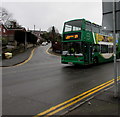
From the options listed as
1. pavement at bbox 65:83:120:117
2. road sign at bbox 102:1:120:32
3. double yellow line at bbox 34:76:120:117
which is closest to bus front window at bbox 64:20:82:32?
double yellow line at bbox 34:76:120:117

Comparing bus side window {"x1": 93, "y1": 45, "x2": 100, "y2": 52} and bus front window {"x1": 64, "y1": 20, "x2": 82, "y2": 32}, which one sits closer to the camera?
bus front window {"x1": 64, "y1": 20, "x2": 82, "y2": 32}

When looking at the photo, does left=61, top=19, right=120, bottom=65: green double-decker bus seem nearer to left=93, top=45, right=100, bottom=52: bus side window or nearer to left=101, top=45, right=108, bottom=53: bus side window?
left=93, top=45, right=100, bottom=52: bus side window

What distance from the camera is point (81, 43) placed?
1348 centimetres

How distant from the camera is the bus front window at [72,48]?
1369 cm

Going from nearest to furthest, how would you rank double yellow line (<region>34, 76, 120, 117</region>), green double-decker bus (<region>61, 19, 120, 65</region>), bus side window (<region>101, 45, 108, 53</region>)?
double yellow line (<region>34, 76, 120, 117</region>) < green double-decker bus (<region>61, 19, 120, 65</region>) < bus side window (<region>101, 45, 108, 53</region>)

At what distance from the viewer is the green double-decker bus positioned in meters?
13.6

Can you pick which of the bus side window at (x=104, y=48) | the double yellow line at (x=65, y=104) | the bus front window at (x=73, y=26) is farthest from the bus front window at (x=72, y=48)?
the double yellow line at (x=65, y=104)

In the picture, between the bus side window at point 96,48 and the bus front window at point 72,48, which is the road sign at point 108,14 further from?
the bus side window at point 96,48

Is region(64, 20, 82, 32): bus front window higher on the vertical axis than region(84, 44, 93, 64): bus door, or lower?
higher

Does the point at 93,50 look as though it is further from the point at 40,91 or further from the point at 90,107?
the point at 90,107

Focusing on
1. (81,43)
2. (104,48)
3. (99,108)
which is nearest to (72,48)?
(81,43)

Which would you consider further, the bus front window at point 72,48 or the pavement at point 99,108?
the bus front window at point 72,48

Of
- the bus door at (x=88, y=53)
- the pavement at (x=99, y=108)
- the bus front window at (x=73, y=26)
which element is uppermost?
the bus front window at (x=73, y=26)

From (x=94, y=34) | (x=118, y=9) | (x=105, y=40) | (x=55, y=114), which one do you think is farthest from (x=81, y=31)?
(x=55, y=114)
